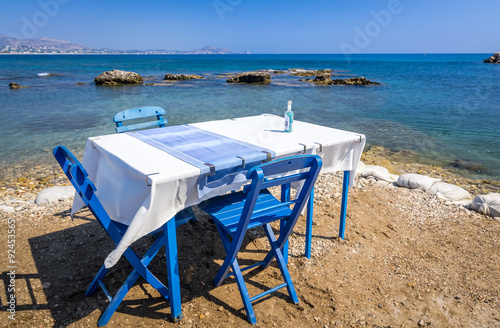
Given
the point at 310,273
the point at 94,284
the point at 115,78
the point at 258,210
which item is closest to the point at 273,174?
the point at 258,210

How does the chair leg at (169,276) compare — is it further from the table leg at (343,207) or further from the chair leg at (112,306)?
the table leg at (343,207)

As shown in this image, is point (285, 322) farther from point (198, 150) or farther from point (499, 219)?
point (499, 219)

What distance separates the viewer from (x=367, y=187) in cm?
525

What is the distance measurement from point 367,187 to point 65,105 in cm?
1407

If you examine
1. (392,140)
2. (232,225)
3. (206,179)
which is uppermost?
(206,179)

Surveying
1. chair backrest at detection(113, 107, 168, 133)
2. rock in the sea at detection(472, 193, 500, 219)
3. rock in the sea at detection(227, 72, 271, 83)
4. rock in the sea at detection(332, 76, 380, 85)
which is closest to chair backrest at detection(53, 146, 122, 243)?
chair backrest at detection(113, 107, 168, 133)

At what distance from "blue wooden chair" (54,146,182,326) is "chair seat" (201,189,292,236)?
39cm

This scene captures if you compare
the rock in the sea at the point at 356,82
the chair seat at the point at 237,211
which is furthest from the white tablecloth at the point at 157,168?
the rock in the sea at the point at 356,82

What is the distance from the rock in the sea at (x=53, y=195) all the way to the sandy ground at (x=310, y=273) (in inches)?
5.6

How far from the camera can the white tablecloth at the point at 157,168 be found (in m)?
2.13

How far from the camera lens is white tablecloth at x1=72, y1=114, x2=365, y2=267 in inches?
83.8

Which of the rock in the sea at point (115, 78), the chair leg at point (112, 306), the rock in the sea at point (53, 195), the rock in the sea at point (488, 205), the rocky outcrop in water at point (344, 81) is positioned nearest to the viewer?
the chair leg at point (112, 306)

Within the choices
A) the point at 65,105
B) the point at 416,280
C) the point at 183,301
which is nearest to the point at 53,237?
the point at 183,301

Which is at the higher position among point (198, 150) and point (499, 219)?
point (198, 150)
